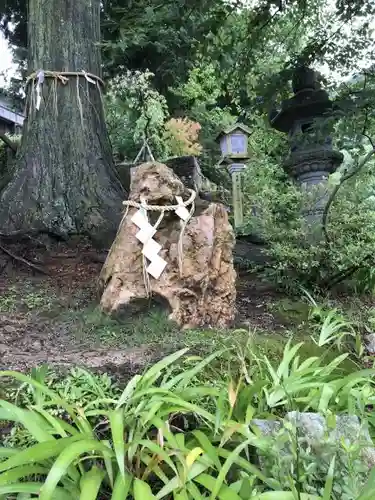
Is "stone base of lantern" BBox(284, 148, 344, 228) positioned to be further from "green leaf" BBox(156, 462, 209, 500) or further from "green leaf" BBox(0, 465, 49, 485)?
"green leaf" BBox(0, 465, 49, 485)

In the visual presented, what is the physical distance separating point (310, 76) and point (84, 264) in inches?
144

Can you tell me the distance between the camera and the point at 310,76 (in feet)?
19.6

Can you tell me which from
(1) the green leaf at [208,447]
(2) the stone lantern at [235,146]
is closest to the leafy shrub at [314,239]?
(1) the green leaf at [208,447]

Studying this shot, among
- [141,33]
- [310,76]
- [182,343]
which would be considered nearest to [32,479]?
[182,343]

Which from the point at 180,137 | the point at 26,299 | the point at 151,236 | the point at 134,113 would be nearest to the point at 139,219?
the point at 151,236

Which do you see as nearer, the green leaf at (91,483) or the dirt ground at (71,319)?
the green leaf at (91,483)

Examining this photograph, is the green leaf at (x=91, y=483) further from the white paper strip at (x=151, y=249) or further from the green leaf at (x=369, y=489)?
the white paper strip at (x=151, y=249)

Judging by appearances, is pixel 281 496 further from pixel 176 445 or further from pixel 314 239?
pixel 314 239

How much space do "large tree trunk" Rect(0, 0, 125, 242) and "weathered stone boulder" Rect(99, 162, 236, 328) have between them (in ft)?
3.71

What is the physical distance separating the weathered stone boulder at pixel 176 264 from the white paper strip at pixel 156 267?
3 centimetres

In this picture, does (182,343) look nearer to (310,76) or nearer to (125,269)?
(125,269)

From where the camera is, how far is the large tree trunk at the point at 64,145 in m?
3.93

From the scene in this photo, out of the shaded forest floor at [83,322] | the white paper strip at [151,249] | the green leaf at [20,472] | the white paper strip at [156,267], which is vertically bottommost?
the green leaf at [20,472]

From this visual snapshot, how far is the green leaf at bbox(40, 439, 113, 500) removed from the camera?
4.02 ft
